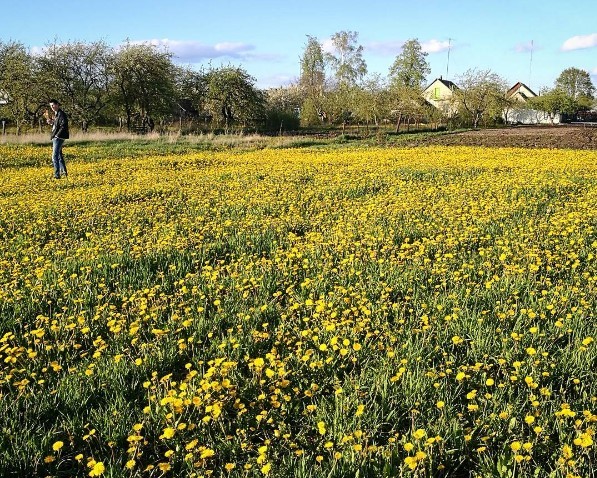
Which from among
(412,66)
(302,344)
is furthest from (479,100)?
(302,344)

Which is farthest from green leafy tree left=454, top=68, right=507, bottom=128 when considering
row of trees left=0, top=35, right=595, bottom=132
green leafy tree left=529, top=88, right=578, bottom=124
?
green leafy tree left=529, top=88, right=578, bottom=124

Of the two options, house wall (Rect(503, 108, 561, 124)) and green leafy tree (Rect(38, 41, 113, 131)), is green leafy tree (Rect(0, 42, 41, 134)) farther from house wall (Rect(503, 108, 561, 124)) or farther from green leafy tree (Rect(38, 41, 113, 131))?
Answer: house wall (Rect(503, 108, 561, 124))

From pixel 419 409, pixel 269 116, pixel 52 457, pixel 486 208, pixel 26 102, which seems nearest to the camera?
pixel 52 457

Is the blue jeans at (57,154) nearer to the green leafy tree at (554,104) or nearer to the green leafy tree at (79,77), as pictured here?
the green leafy tree at (79,77)

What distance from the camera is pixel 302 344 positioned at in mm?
4105

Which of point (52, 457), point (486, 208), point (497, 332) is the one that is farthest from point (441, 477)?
point (486, 208)

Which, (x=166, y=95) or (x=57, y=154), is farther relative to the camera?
(x=166, y=95)

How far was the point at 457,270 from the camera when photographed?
577 cm

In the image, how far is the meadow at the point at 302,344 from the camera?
9.39 feet

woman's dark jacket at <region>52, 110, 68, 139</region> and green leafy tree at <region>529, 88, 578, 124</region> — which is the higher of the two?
green leafy tree at <region>529, 88, 578, 124</region>

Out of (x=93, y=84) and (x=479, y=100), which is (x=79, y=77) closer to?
(x=93, y=84)

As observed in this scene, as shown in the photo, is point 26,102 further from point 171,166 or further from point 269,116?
point 171,166

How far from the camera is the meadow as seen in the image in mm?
2863

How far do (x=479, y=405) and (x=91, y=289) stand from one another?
4.17 metres
